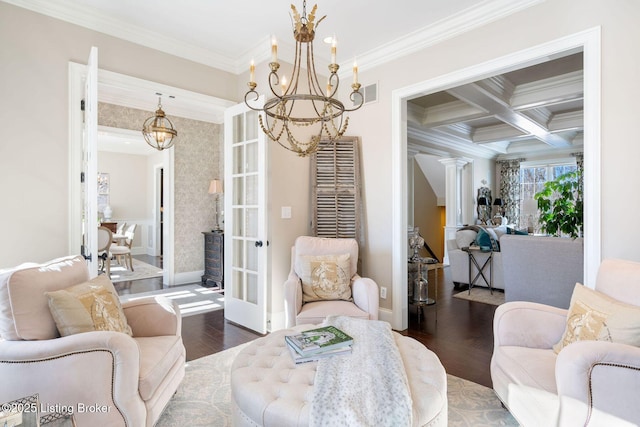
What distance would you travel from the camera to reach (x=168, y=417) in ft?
6.89

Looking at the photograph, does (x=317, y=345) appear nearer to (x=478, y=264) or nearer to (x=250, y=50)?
(x=250, y=50)

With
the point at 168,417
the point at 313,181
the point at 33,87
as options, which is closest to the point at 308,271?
the point at 313,181

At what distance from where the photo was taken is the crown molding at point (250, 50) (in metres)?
2.83

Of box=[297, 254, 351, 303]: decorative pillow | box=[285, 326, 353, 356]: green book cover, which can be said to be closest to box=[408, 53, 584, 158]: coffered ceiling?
box=[297, 254, 351, 303]: decorative pillow

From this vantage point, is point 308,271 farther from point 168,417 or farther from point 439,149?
point 439,149

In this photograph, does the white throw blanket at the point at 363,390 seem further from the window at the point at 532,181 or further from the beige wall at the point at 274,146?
the window at the point at 532,181

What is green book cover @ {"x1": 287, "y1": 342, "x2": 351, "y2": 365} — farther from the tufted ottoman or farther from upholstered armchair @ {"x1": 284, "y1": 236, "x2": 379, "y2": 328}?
upholstered armchair @ {"x1": 284, "y1": 236, "x2": 379, "y2": 328}

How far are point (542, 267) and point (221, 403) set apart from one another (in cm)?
346

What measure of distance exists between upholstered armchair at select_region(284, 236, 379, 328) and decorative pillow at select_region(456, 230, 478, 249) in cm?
291

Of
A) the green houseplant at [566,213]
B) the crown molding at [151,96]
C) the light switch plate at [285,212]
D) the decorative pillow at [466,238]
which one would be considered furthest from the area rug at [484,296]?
the crown molding at [151,96]

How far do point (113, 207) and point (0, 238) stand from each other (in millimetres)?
7213

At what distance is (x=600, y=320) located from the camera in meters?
1.74

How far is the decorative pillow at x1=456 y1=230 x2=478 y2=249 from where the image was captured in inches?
219

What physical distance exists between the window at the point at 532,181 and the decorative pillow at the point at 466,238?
437 centimetres
